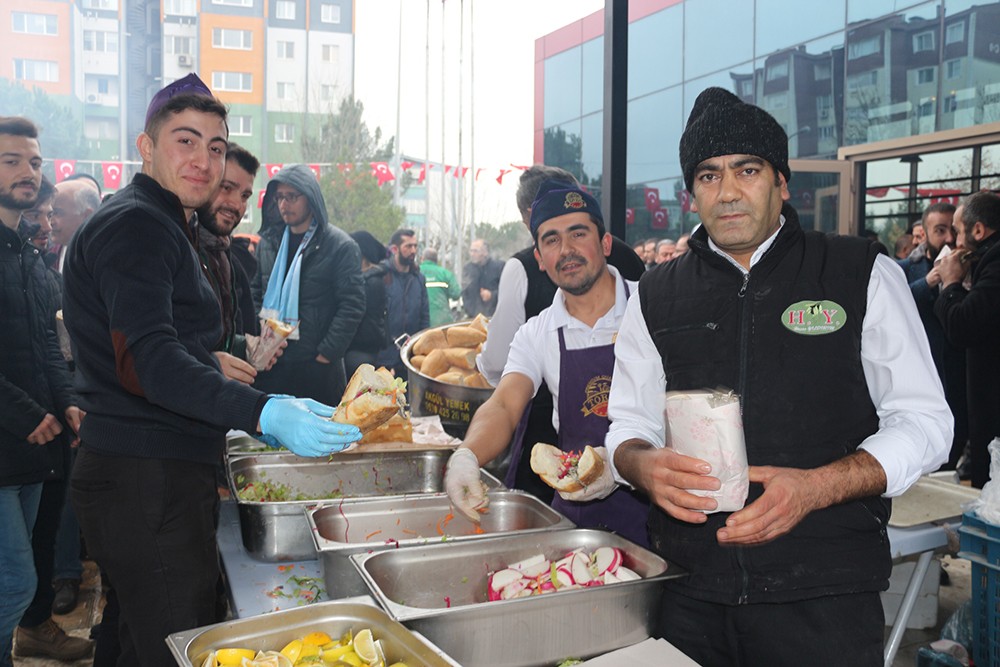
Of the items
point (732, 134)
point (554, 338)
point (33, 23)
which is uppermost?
point (33, 23)

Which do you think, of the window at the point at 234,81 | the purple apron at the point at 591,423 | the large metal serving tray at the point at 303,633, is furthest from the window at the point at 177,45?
the large metal serving tray at the point at 303,633

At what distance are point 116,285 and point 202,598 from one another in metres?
0.84

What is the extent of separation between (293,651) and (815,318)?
4.04 ft

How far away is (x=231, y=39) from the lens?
9.41 metres

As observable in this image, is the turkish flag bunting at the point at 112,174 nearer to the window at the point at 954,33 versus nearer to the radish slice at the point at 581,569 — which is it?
the radish slice at the point at 581,569

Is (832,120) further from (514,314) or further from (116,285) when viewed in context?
(116,285)

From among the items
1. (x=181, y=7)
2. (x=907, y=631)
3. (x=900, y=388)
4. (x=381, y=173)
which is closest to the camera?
(x=900, y=388)

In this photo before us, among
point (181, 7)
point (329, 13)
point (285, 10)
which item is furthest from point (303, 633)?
point (329, 13)

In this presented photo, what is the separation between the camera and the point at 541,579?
66.2 inches

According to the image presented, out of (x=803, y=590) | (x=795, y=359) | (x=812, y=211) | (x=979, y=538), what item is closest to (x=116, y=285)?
(x=795, y=359)

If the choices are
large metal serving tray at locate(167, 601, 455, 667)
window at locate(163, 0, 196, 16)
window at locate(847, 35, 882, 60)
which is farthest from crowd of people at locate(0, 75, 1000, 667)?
window at locate(847, 35, 882, 60)

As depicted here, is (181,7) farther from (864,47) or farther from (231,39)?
(864,47)

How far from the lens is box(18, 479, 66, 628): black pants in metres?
3.44

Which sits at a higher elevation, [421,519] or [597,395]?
[597,395]
